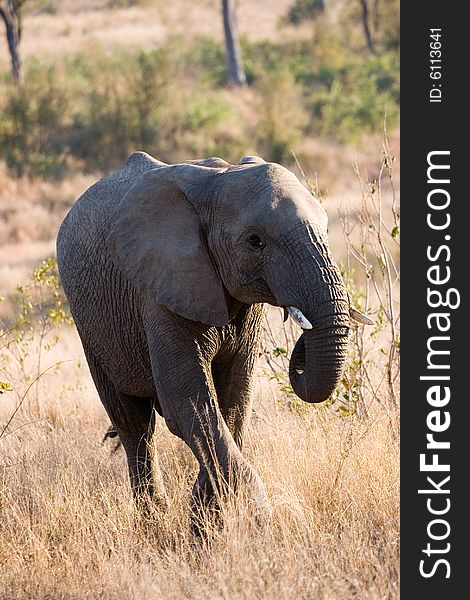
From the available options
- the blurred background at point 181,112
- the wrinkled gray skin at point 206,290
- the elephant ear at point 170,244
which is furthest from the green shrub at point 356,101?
the elephant ear at point 170,244

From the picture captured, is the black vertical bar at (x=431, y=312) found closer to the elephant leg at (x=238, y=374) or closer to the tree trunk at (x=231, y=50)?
the elephant leg at (x=238, y=374)

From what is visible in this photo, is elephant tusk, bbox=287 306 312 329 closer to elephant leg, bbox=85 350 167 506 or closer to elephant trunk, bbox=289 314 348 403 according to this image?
elephant trunk, bbox=289 314 348 403

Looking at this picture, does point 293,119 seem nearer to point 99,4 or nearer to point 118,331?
point 118,331

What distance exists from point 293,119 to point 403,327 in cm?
2488

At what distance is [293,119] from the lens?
99.3 ft

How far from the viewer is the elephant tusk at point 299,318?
4996 millimetres

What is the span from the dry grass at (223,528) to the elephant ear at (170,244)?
1044mm

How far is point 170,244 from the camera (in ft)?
19.2

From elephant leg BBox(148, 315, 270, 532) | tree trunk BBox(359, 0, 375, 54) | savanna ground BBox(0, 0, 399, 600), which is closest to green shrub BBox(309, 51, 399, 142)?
tree trunk BBox(359, 0, 375, 54)

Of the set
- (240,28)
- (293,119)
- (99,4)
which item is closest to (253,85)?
(293,119)

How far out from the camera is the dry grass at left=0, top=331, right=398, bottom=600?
531 cm

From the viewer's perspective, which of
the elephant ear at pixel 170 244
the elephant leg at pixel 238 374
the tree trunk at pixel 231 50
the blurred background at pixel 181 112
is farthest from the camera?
the tree trunk at pixel 231 50

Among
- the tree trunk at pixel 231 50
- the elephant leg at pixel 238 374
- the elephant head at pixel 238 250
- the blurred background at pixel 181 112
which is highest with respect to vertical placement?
the tree trunk at pixel 231 50

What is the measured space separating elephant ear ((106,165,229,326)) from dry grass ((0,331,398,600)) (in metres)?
1.04
